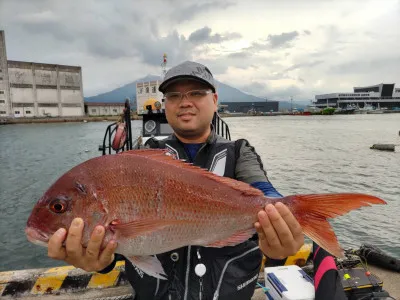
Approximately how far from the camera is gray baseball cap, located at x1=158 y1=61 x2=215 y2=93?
261 centimetres

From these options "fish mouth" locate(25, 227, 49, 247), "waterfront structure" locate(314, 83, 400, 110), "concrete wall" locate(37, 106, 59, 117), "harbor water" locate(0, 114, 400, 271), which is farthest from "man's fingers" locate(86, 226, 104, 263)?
"waterfront structure" locate(314, 83, 400, 110)

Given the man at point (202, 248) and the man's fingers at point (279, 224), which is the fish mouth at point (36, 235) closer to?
the man at point (202, 248)

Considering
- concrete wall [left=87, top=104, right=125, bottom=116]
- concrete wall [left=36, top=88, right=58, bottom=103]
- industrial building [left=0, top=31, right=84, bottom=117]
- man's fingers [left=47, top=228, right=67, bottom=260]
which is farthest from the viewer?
concrete wall [left=87, top=104, right=125, bottom=116]

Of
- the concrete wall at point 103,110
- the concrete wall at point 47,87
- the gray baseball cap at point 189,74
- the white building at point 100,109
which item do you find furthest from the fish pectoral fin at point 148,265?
the concrete wall at point 103,110

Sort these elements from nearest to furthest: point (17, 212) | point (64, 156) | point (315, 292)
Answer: point (315, 292), point (17, 212), point (64, 156)

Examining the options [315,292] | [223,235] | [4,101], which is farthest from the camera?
[4,101]

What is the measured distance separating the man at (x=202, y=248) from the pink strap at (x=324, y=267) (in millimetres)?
1336

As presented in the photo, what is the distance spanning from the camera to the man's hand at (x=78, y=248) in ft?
6.28

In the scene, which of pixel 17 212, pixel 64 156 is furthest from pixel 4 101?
pixel 17 212

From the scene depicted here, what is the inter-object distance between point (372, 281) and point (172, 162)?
11.4 ft

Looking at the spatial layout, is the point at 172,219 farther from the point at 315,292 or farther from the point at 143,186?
the point at 315,292

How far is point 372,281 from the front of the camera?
12.9 feet

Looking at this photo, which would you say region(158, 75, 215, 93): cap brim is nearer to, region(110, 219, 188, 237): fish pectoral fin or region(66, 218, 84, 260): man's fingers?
region(110, 219, 188, 237): fish pectoral fin

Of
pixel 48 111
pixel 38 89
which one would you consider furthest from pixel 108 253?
pixel 48 111
